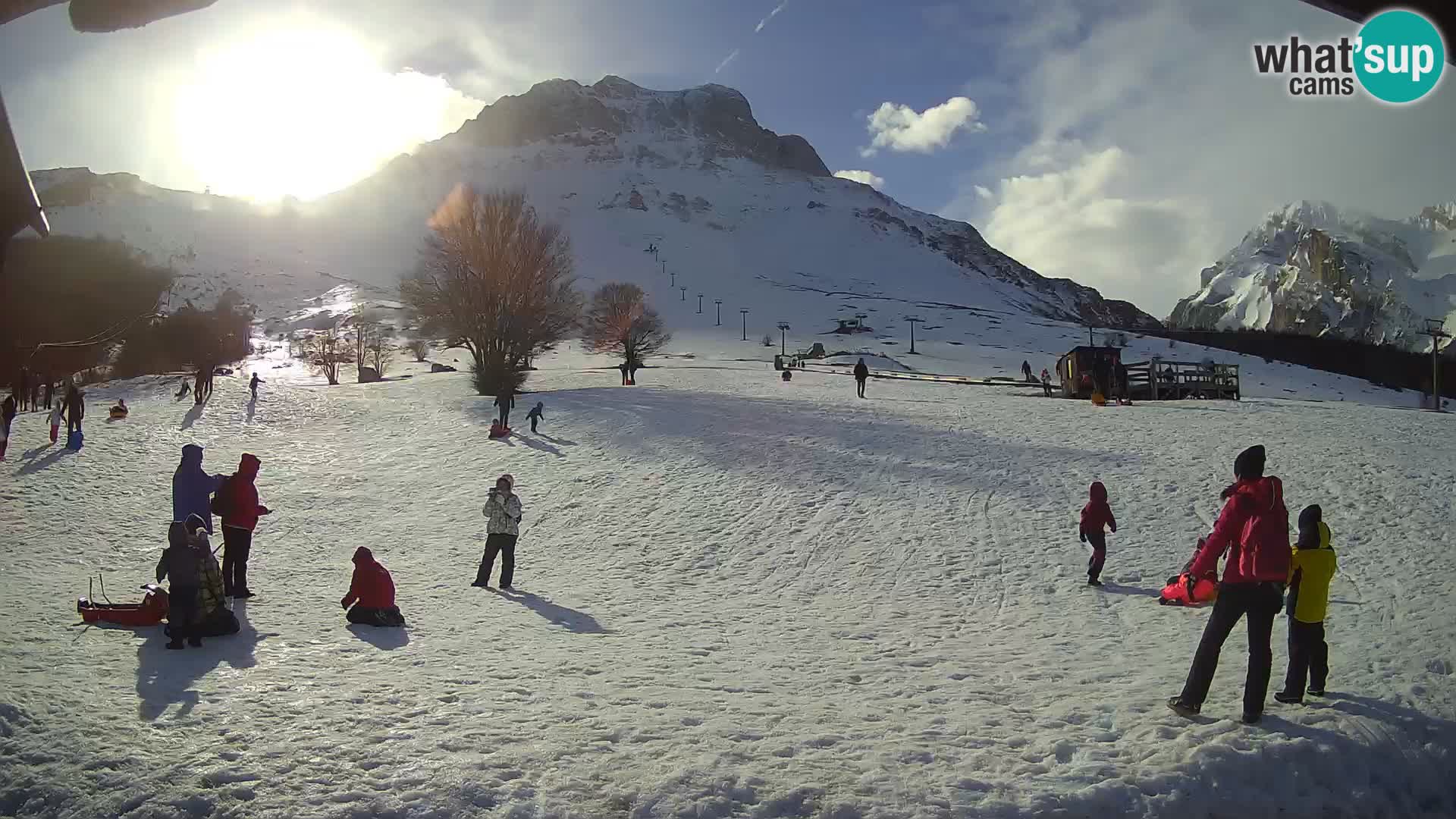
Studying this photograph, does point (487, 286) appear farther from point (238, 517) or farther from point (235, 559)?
point (238, 517)

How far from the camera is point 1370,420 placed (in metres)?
25.3

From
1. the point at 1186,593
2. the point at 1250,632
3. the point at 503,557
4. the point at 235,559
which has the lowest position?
the point at 1186,593

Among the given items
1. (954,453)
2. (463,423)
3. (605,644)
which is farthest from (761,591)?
(463,423)

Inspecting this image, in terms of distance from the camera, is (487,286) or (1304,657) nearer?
(1304,657)

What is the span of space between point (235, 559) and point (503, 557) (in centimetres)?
350

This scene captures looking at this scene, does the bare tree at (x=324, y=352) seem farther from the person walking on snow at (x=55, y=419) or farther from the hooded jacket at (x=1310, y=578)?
A: the hooded jacket at (x=1310, y=578)

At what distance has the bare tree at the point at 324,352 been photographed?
197 feet

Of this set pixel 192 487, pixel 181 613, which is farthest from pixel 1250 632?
pixel 192 487

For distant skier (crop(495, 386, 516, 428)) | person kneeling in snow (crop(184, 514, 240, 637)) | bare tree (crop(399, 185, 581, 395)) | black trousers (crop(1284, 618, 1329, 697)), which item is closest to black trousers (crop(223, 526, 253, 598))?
person kneeling in snow (crop(184, 514, 240, 637))

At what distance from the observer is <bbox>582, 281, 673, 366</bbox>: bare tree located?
62.5 meters

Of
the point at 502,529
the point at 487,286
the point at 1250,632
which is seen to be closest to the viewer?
the point at 1250,632

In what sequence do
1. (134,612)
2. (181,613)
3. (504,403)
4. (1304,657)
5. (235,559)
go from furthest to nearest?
(504,403)
(235,559)
(134,612)
(181,613)
(1304,657)

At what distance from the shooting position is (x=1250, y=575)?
229 inches

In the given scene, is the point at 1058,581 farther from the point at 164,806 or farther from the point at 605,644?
the point at 164,806
